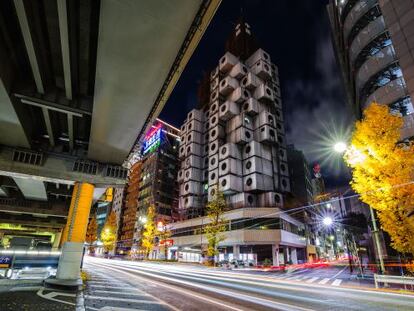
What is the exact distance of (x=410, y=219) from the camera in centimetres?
1282

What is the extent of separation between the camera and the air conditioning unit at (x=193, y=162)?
223ft

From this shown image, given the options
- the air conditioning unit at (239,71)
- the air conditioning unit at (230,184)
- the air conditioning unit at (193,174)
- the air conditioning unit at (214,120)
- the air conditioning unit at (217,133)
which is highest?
the air conditioning unit at (239,71)

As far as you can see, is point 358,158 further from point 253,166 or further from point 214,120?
point 214,120

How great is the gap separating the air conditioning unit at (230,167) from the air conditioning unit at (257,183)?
2.57 meters

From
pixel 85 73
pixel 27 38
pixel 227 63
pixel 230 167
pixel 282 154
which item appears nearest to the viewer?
pixel 27 38

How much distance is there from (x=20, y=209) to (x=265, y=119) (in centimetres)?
5087

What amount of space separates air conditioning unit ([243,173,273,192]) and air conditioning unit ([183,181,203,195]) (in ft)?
50.8

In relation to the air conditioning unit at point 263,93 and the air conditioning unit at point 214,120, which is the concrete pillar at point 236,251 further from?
the air conditioning unit at point 263,93

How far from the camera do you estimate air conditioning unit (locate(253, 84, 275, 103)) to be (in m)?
62.4

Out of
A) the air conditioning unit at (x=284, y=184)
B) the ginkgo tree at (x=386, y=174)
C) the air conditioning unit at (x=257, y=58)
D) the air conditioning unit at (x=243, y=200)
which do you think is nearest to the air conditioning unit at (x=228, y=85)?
the air conditioning unit at (x=257, y=58)

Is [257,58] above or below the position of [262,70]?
above

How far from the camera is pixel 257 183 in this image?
53094mm

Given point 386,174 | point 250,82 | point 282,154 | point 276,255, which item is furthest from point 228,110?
point 386,174

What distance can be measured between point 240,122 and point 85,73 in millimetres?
54093
